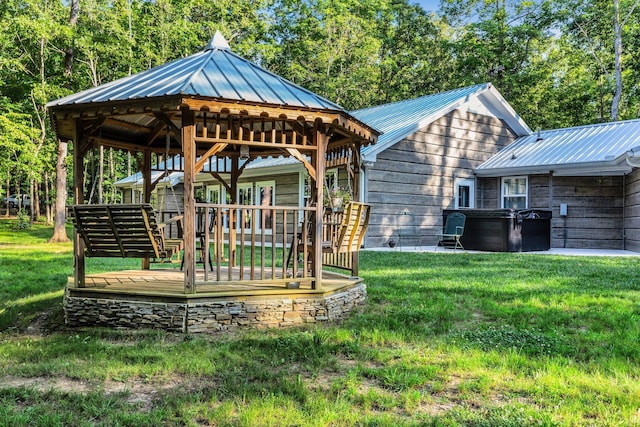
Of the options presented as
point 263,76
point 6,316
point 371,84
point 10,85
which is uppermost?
point 371,84

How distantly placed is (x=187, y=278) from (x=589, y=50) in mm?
27462

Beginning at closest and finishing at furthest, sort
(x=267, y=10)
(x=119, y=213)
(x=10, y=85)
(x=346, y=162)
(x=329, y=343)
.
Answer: (x=329, y=343) → (x=119, y=213) → (x=346, y=162) → (x=10, y=85) → (x=267, y=10)

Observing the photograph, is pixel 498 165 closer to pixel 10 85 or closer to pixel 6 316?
pixel 6 316

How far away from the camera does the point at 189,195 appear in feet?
16.7

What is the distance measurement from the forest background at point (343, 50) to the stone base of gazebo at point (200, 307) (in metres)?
13.7

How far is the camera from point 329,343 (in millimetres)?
4562

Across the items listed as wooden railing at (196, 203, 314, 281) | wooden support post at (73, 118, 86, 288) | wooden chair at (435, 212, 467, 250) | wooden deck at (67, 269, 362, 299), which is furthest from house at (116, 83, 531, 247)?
wooden support post at (73, 118, 86, 288)

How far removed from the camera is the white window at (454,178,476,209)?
16734 millimetres

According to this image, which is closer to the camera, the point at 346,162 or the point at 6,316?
the point at 6,316

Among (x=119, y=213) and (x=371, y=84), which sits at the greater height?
(x=371, y=84)

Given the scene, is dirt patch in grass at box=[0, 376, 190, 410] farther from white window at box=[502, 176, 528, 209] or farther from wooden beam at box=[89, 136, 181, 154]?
white window at box=[502, 176, 528, 209]

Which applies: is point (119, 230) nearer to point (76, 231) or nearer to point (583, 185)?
point (76, 231)

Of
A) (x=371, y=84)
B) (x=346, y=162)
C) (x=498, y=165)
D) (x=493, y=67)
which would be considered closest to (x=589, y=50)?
(x=493, y=67)

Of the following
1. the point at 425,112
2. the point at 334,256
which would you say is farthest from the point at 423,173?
the point at 334,256
